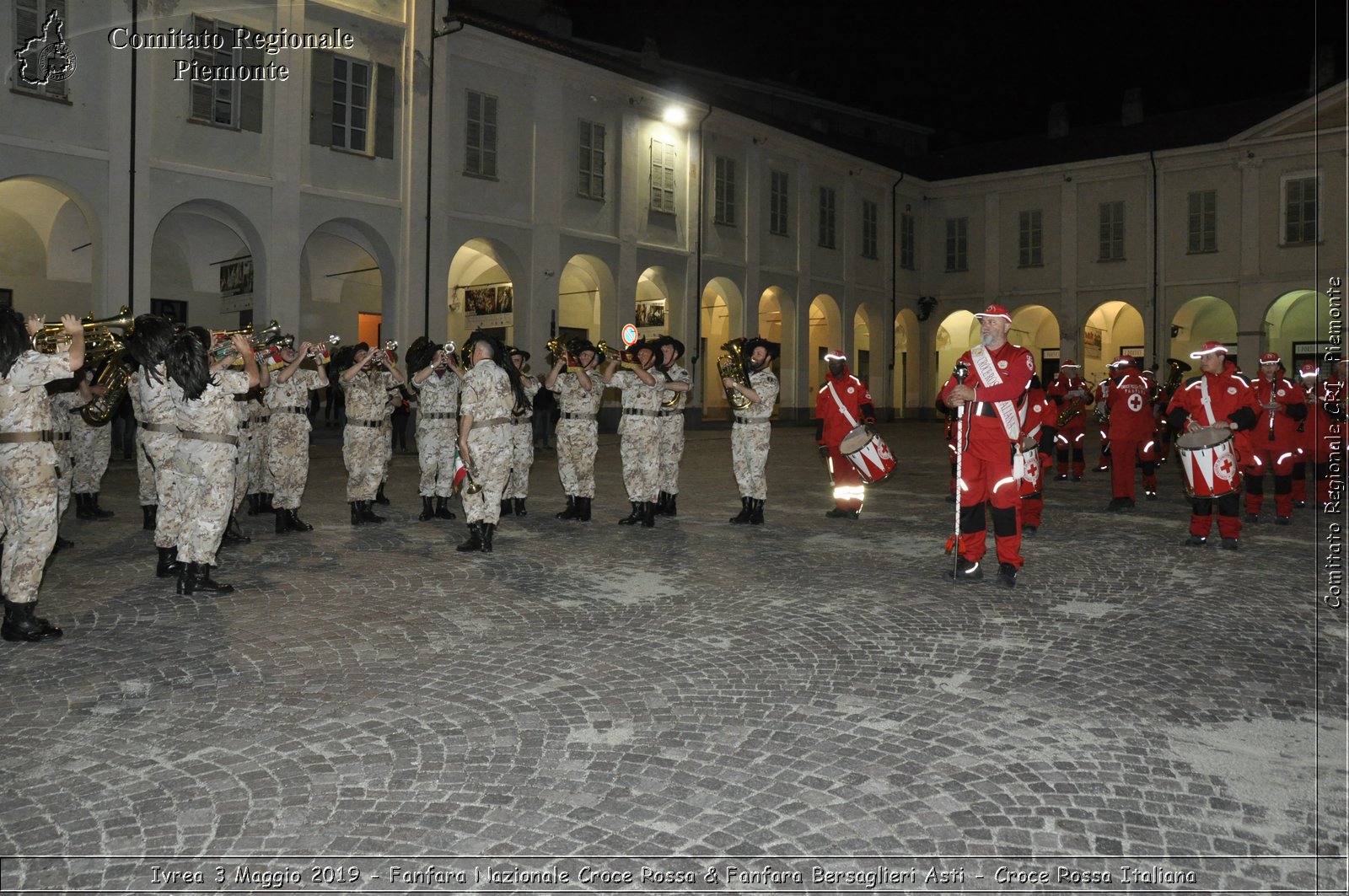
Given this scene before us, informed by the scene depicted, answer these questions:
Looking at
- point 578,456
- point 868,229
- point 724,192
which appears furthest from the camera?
point 868,229

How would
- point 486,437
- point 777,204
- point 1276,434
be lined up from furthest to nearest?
point 777,204 < point 1276,434 < point 486,437

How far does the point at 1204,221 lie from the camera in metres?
36.7

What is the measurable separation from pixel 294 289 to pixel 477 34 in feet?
28.7

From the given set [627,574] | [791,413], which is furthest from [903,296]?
[627,574]

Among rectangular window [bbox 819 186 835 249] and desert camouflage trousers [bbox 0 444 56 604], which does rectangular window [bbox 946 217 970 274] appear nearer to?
rectangular window [bbox 819 186 835 249]

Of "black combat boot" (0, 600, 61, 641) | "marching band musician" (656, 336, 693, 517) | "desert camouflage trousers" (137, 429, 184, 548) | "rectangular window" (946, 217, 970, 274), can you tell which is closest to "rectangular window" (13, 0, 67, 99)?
"desert camouflage trousers" (137, 429, 184, 548)

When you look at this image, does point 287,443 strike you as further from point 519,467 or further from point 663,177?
point 663,177

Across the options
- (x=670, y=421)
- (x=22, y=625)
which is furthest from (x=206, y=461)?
(x=670, y=421)

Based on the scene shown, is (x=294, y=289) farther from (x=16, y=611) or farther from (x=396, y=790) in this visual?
(x=396, y=790)

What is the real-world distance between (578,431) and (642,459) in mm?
937

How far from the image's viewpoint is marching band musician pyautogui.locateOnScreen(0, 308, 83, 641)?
568 cm

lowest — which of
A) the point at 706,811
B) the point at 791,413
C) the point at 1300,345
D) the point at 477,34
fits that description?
the point at 706,811

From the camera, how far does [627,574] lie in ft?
26.0

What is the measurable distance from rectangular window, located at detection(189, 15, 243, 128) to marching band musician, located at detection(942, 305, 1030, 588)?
1947 cm
